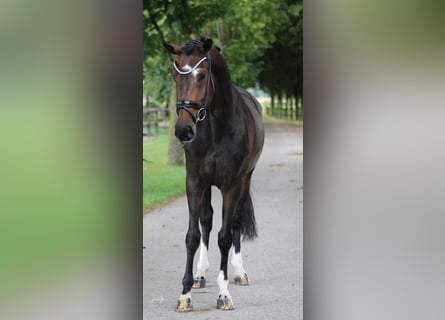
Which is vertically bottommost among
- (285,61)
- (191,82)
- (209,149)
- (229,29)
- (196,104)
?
(209,149)

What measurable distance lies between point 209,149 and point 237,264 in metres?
0.87

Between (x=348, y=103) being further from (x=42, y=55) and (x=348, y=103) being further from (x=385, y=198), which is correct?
(x=42, y=55)

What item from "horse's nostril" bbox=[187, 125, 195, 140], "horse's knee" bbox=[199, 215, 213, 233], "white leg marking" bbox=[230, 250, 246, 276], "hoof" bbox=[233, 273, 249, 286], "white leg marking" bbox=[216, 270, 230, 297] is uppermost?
"horse's nostril" bbox=[187, 125, 195, 140]

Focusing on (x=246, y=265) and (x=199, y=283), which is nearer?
(x=199, y=283)

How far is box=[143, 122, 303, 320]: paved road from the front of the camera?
3.64m

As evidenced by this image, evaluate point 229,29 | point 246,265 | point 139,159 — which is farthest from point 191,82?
point 229,29

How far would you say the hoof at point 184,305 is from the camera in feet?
12.1

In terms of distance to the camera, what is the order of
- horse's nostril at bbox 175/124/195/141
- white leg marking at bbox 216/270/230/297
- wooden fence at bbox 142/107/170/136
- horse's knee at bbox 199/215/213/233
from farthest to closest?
1. wooden fence at bbox 142/107/170/136
2. horse's knee at bbox 199/215/213/233
3. white leg marking at bbox 216/270/230/297
4. horse's nostril at bbox 175/124/195/141

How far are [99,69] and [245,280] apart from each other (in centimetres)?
205

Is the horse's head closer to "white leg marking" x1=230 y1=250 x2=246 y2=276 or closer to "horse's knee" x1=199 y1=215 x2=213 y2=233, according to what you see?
"horse's knee" x1=199 y1=215 x2=213 y2=233

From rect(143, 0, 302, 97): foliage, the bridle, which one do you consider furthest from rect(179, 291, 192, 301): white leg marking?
rect(143, 0, 302, 97): foliage

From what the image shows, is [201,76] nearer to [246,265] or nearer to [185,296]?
[185,296]

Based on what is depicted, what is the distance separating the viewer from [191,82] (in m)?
3.69

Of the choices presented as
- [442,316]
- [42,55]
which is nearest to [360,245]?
[442,316]
